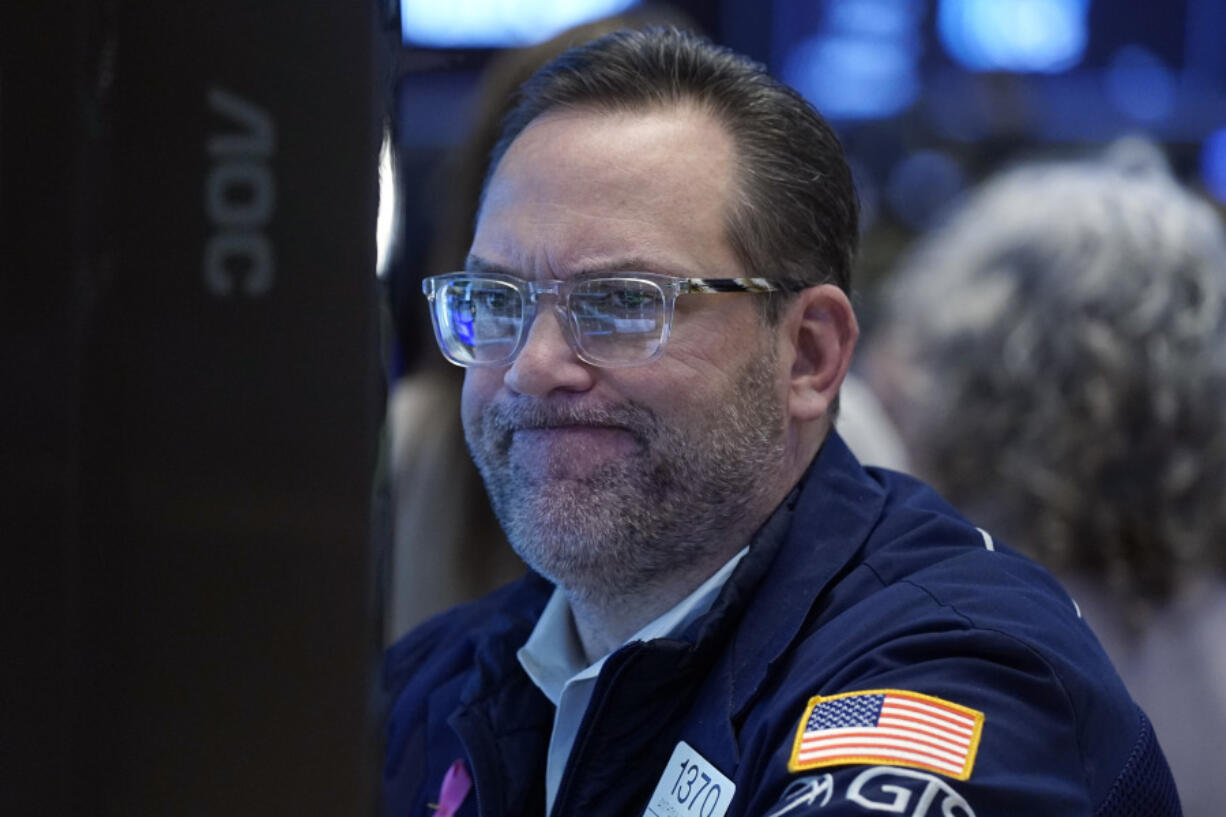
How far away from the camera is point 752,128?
183 centimetres

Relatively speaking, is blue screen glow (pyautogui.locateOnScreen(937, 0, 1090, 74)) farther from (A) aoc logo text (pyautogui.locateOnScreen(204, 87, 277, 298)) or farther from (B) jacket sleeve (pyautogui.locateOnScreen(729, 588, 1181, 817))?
(A) aoc logo text (pyautogui.locateOnScreen(204, 87, 277, 298))

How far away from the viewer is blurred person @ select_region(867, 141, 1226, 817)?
2.14 m

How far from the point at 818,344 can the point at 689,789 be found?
63 centimetres

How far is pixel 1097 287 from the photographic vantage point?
2.24 m

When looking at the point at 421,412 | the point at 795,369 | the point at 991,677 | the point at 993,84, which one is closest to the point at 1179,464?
the point at 795,369

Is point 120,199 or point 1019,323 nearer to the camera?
point 120,199

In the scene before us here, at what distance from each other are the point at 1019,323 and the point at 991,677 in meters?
1.08

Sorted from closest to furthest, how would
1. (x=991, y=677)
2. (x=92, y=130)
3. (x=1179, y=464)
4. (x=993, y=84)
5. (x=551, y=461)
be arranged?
(x=92, y=130) → (x=991, y=677) → (x=551, y=461) → (x=1179, y=464) → (x=993, y=84)

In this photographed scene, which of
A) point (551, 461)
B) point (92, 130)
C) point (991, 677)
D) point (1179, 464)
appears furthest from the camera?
point (1179, 464)

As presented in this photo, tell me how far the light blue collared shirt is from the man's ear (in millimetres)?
221

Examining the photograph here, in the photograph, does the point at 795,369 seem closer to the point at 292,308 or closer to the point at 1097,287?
the point at 1097,287

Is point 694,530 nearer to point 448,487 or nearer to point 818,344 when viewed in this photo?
point 818,344

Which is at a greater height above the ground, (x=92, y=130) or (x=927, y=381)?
(x=92, y=130)

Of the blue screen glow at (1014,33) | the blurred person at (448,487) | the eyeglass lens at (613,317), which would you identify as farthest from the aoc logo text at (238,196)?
the blue screen glow at (1014,33)
